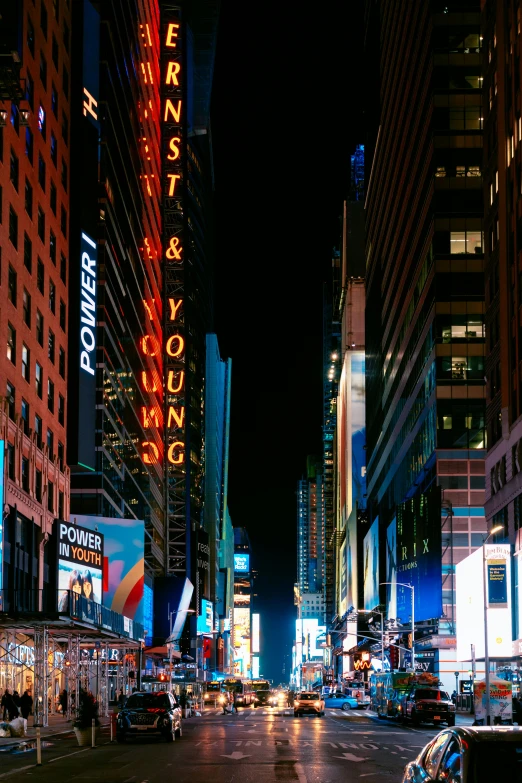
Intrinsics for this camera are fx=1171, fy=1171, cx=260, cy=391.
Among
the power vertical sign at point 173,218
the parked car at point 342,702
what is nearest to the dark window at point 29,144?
the parked car at point 342,702

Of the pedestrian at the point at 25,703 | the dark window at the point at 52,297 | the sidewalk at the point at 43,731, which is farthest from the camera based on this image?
the dark window at the point at 52,297

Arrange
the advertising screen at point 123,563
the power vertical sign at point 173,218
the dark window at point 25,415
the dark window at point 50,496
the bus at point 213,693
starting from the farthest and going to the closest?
the power vertical sign at point 173,218 → the bus at point 213,693 → the advertising screen at point 123,563 → the dark window at point 50,496 → the dark window at point 25,415

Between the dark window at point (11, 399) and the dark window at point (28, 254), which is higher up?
the dark window at point (28, 254)

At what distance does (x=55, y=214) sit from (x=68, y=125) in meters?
7.92

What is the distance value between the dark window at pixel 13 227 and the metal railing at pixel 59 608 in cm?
1711

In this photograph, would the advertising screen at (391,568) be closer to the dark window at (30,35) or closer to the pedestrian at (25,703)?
the pedestrian at (25,703)

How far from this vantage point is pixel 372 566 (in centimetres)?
16225

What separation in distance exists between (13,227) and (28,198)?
4.07 meters

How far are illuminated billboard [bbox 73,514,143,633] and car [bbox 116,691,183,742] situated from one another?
51088 mm


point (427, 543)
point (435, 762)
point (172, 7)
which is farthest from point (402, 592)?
point (435, 762)

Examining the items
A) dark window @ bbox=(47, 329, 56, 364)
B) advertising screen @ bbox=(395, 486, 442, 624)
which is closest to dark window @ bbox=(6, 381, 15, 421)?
dark window @ bbox=(47, 329, 56, 364)

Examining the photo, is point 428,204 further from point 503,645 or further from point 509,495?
point 503,645

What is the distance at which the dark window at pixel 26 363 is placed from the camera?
197ft

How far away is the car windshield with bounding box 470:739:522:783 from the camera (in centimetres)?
1101
